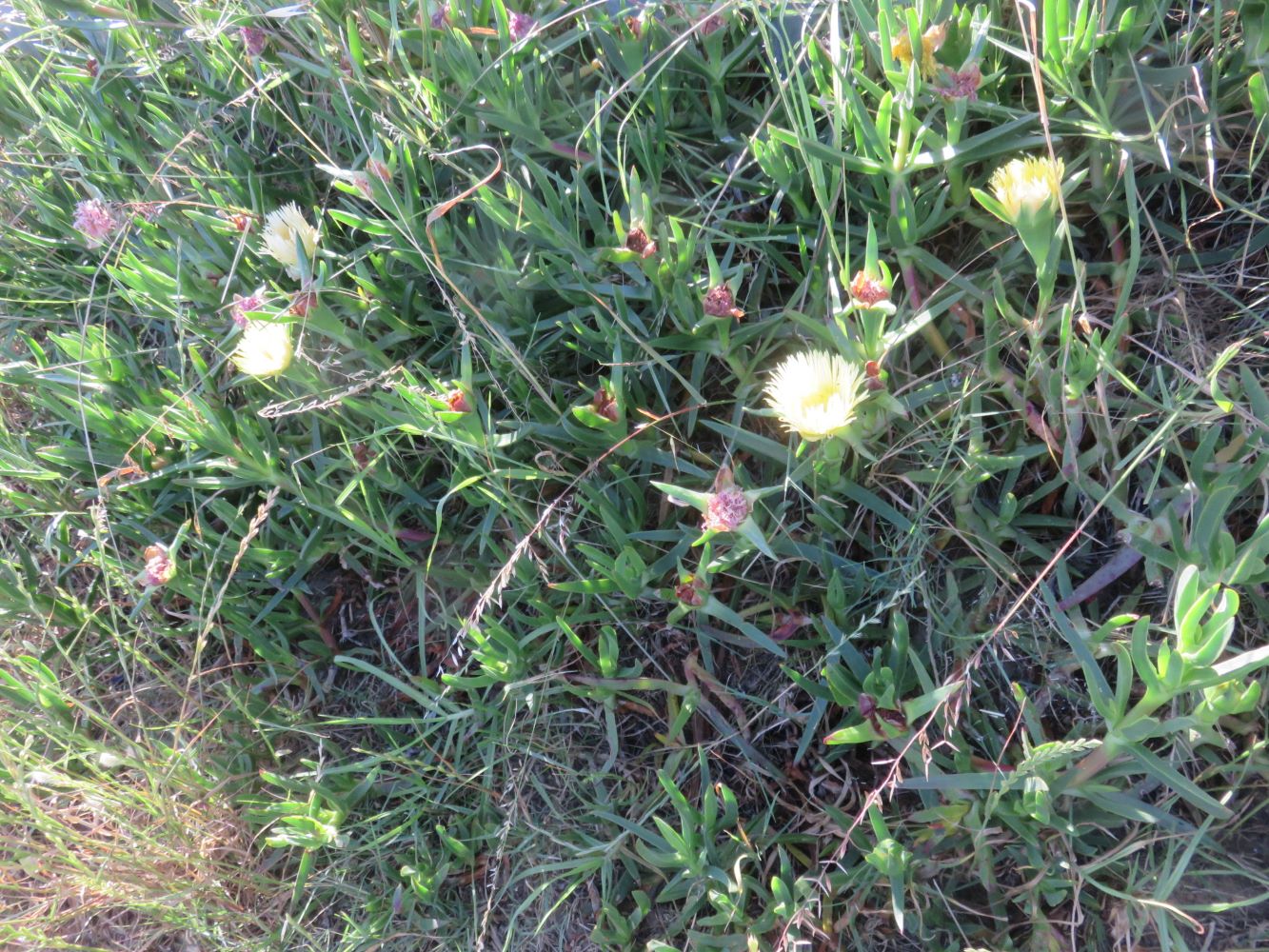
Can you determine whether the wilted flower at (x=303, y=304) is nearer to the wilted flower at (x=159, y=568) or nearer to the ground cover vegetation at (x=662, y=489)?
the ground cover vegetation at (x=662, y=489)

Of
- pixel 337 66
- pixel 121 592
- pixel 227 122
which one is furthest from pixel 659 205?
pixel 121 592

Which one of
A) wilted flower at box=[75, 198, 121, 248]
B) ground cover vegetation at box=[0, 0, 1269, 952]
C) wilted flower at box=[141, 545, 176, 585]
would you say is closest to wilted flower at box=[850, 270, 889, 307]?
ground cover vegetation at box=[0, 0, 1269, 952]

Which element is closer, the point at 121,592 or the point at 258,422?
the point at 258,422

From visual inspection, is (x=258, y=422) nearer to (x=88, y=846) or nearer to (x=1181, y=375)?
(x=88, y=846)

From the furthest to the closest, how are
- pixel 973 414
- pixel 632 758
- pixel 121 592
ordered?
pixel 121 592 < pixel 632 758 < pixel 973 414

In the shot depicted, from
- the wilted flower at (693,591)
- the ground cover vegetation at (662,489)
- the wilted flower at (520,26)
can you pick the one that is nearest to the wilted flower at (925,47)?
the ground cover vegetation at (662,489)

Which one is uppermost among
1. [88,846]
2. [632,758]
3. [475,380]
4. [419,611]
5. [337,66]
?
[337,66]
